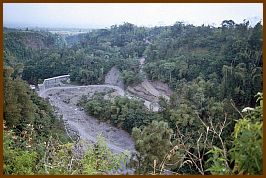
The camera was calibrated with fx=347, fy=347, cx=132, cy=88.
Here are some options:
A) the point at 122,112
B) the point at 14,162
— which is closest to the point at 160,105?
the point at 122,112

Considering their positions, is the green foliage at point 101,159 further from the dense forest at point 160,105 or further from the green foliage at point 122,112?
the green foliage at point 122,112

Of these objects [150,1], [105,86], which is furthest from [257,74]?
[150,1]

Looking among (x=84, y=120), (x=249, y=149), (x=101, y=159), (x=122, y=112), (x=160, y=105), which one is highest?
(x=249, y=149)

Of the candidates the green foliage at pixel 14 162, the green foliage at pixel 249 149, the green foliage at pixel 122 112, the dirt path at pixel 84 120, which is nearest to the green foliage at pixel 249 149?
the green foliage at pixel 249 149

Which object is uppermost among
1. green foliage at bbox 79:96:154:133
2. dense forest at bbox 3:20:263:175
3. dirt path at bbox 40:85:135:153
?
dense forest at bbox 3:20:263:175

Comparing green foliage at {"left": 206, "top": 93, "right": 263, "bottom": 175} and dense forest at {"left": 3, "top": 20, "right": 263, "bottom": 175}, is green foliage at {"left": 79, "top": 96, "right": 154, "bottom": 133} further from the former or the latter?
green foliage at {"left": 206, "top": 93, "right": 263, "bottom": 175}

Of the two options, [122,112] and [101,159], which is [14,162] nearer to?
[101,159]

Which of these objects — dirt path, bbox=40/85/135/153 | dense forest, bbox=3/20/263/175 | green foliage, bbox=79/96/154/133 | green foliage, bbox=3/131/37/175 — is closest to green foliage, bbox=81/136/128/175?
dense forest, bbox=3/20/263/175

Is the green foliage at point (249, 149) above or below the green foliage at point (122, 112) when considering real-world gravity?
above
